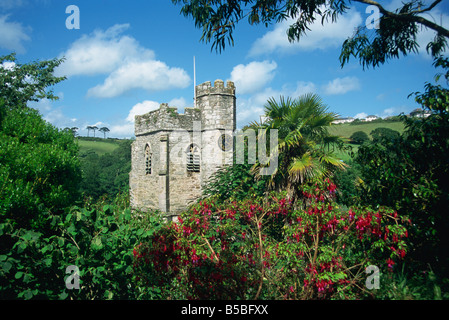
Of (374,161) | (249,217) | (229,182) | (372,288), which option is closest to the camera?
(372,288)

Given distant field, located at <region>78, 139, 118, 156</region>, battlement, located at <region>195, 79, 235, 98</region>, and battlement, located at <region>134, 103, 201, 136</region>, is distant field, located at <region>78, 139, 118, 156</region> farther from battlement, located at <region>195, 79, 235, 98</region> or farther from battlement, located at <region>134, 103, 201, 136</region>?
battlement, located at <region>195, 79, 235, 98</region>

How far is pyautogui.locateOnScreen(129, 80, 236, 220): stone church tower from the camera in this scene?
18.7 m

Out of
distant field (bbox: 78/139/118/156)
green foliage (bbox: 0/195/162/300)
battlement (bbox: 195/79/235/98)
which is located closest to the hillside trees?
distant field (bbox: 78/139/118/156)

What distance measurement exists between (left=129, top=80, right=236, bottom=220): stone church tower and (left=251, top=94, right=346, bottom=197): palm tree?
9010mm

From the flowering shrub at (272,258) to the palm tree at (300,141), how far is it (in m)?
2.69

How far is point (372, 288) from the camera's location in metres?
4.78

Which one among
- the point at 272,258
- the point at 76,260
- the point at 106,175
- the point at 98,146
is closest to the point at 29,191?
the point at 76,260

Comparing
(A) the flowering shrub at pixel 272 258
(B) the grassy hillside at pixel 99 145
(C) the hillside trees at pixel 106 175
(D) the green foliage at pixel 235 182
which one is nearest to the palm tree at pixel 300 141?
(D) the green foliage at pixel 235 182

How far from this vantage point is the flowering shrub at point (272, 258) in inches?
178

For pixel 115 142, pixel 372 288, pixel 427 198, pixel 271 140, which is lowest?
pixel 372 288

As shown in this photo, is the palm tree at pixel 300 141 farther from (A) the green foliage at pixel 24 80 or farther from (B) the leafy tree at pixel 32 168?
(A) the green foliage at pixel 24 80

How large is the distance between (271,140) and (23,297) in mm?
6872
